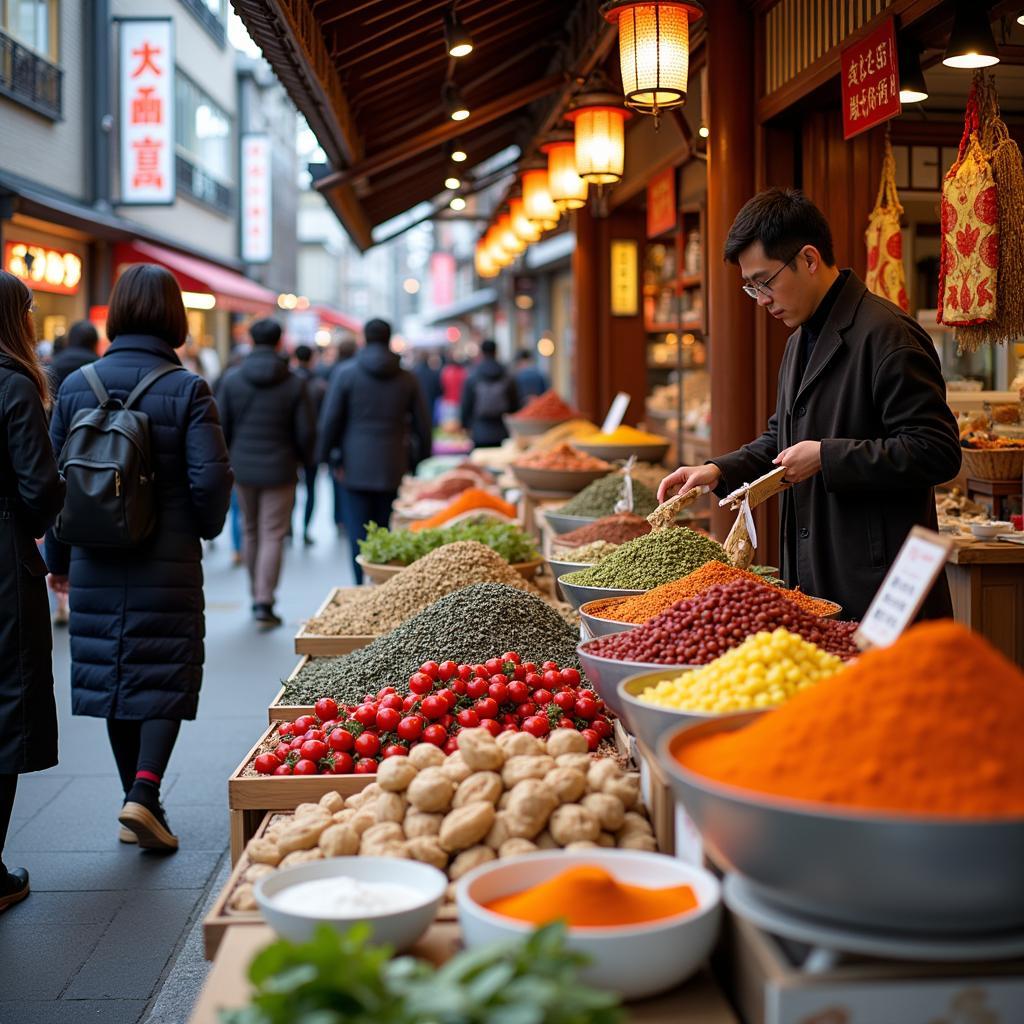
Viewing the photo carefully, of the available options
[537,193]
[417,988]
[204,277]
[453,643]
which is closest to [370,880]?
[417,988]

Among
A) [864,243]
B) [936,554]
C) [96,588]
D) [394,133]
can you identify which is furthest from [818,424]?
[394,133]

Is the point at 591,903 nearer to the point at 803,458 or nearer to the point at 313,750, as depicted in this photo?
the point at 313,750

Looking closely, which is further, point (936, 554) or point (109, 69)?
point (109, 69)

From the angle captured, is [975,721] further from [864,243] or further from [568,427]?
[568,427]

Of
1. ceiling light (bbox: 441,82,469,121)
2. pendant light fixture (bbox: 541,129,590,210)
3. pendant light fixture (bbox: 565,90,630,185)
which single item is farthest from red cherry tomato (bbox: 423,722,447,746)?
pendant light fixture (bbox: 541,129,590,210)

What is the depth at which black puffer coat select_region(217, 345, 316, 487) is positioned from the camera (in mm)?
8789

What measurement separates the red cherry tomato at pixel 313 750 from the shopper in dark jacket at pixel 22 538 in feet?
4.71

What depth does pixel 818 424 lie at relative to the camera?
11.4 feet

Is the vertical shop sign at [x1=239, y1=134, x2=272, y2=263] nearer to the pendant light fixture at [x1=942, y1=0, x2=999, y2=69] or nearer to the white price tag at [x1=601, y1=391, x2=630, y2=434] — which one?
the white price tag at [x1=601, y1=391, x2=630, y2=434]

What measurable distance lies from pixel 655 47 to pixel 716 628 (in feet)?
10.6

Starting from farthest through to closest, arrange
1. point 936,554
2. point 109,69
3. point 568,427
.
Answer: point 109,69, point 568,427, point 936,554

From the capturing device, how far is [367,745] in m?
2.93

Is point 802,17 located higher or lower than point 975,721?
higher

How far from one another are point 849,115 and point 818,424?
1.88 meters
